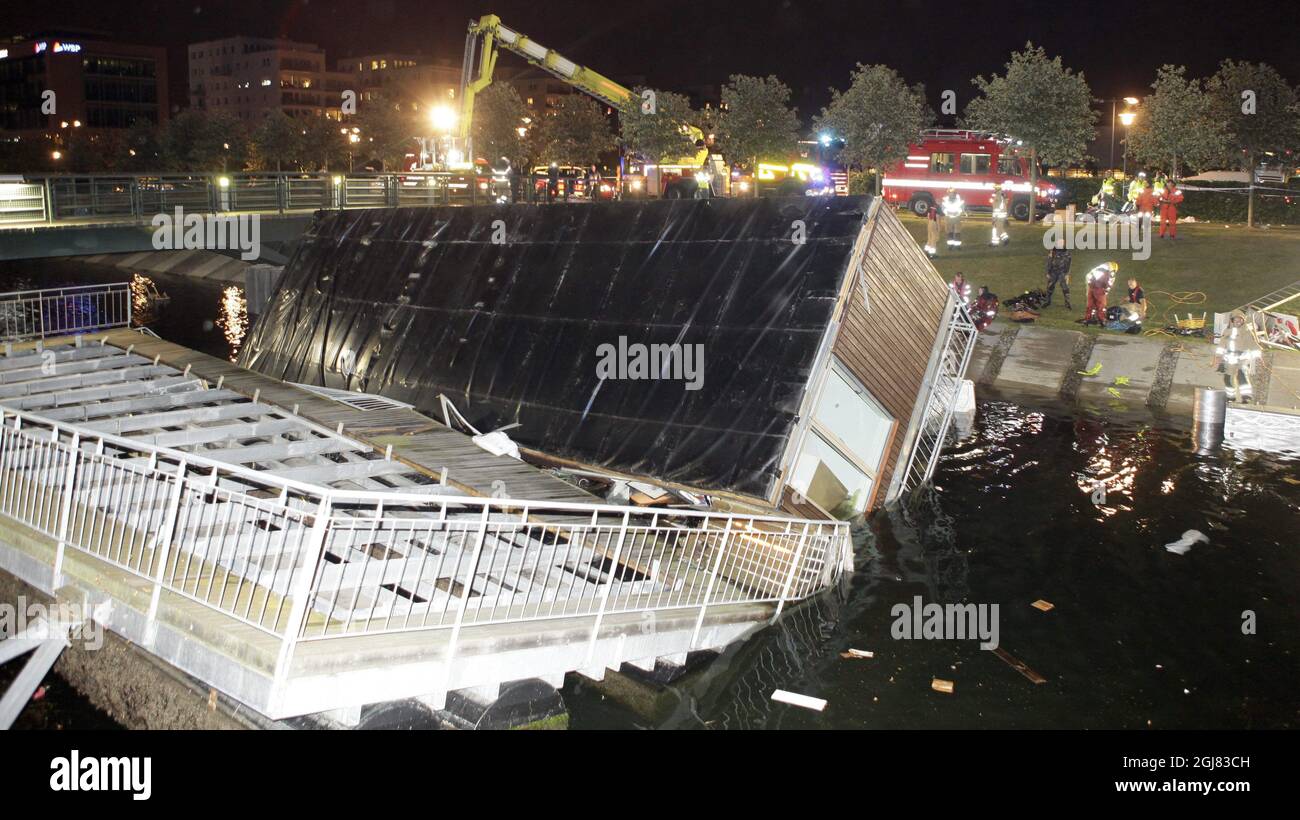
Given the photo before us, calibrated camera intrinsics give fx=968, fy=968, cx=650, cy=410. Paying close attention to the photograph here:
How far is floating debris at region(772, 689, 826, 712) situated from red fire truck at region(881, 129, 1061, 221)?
104 ft

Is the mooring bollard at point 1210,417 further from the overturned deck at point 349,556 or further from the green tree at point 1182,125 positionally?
the green tree at point 1182,125

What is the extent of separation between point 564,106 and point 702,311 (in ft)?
210

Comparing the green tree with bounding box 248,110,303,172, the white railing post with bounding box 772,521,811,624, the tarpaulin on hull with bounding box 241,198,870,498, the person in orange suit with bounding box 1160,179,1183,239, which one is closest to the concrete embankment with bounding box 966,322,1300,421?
the person in orange suit with bounding box 1160,179,1183,239

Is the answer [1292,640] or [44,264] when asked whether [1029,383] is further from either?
[44,264]

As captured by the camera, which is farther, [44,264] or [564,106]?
[564,106]

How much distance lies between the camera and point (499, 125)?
65375 millimetres

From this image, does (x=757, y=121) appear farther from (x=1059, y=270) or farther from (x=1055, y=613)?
(x=1055, y=613)

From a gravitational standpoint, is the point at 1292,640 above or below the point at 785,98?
below

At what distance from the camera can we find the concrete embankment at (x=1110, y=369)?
23156 mm

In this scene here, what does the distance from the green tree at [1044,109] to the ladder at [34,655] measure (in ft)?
123

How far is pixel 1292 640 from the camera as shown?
1156 cm

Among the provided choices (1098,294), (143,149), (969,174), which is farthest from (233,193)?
(143,149)
